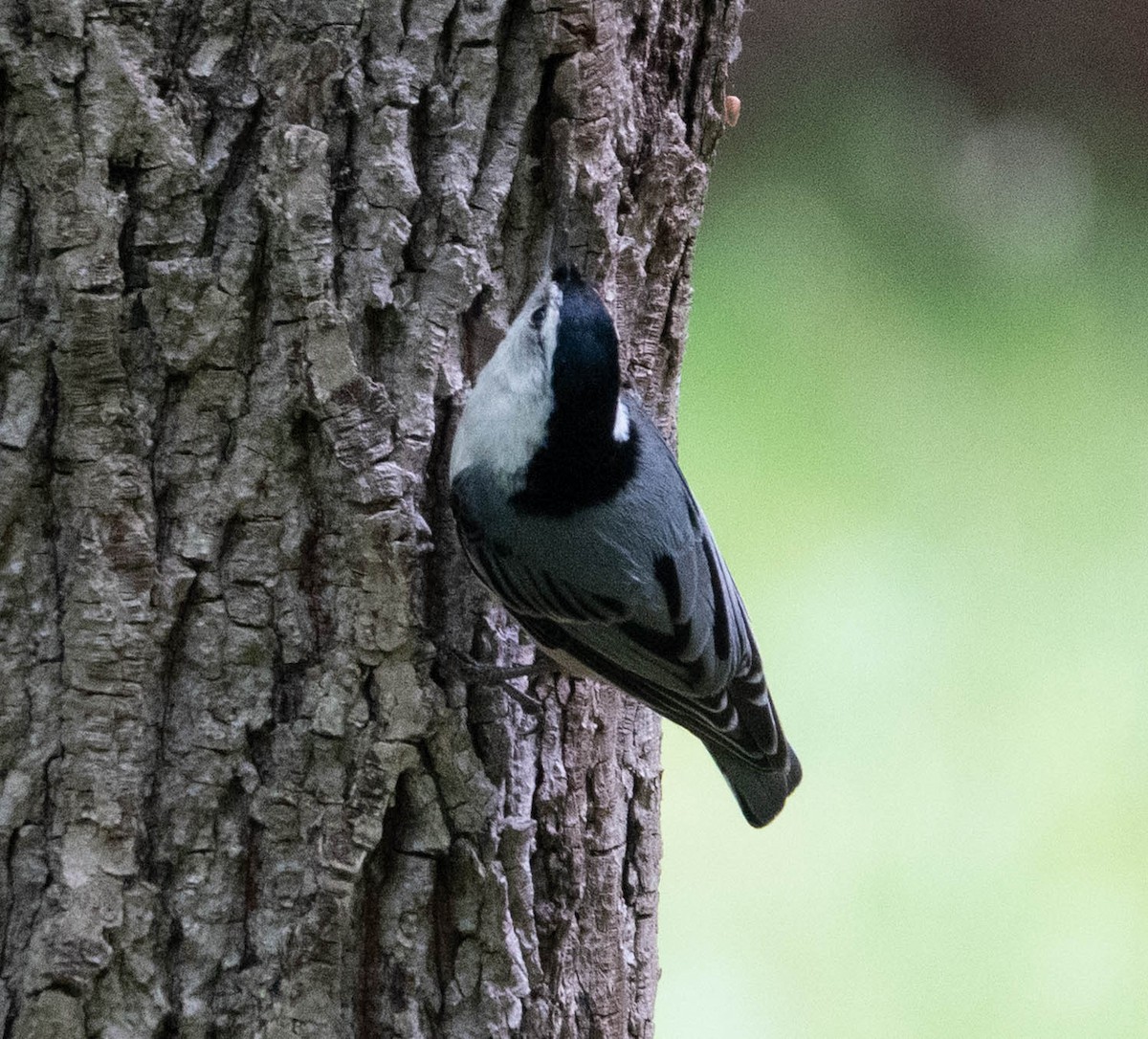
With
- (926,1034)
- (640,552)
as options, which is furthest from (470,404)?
(926,1034)

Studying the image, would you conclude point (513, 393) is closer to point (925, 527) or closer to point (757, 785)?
point (757, 785)

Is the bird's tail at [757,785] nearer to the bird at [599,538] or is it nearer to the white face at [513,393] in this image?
the bird at [599,538]

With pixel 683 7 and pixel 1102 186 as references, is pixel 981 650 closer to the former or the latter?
pixel 683 7

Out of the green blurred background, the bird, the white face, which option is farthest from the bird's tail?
the green blurred background

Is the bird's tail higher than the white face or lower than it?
lower

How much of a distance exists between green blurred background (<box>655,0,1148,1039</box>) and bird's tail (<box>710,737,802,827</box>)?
111 centimetres

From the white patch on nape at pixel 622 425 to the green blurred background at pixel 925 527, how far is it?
1603mm

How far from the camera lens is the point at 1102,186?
541cm

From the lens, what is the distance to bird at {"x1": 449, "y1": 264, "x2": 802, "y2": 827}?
1.72 metres

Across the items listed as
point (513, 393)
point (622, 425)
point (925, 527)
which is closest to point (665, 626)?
point (622, 425)

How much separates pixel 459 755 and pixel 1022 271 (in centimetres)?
384

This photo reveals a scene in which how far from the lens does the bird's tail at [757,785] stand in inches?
80.7

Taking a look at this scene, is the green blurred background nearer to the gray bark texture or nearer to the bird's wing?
the bird's wing

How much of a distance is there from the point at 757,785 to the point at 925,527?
2048 millimetres
